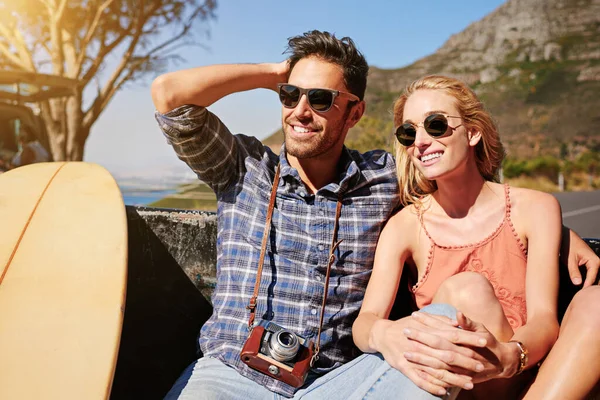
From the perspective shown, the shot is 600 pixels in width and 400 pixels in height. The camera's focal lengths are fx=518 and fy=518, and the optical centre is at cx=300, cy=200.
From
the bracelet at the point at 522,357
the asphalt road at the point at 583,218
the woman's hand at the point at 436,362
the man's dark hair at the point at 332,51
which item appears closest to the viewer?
the woman's hand at the point at 436,362

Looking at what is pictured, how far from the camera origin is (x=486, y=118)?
2.17 meters

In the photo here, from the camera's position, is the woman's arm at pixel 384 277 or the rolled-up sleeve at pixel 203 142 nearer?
the woman's arm at pixel 384 277

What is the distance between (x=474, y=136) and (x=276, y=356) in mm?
1209

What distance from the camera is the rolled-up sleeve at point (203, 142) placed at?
2225mm

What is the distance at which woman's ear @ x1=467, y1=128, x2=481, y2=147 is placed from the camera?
2.17 meters

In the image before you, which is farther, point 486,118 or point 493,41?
point 493,41

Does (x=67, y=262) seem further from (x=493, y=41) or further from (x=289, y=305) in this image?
(x=493, y=41)

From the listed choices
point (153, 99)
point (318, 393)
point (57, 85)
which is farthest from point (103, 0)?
point (318, 393)

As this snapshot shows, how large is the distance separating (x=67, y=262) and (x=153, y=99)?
783 mm

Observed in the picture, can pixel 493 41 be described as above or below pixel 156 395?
above

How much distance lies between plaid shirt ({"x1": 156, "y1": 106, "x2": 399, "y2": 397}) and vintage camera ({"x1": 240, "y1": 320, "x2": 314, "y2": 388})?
9 cm

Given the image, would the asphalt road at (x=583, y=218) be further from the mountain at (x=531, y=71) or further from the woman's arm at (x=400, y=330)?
the mountain at (x=531, y=71)

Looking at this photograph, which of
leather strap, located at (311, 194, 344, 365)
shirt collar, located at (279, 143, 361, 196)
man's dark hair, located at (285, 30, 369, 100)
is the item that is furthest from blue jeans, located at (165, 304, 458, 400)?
man's dark hair, located at (285, 30, 369, 100)

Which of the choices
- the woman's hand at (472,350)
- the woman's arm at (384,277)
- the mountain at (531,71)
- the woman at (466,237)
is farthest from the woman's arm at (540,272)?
the mountain at (531,71)
